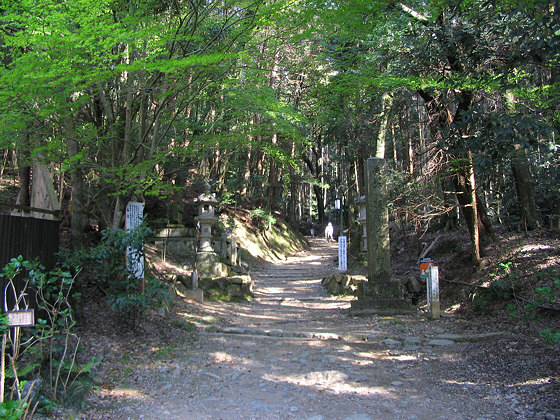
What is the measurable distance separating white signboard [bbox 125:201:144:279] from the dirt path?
1.11 m

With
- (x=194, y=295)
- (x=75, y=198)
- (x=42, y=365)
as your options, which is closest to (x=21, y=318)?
(x=42, y=365)

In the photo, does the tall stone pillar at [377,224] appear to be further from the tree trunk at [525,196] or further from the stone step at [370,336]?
the tree trunk at [525,196]

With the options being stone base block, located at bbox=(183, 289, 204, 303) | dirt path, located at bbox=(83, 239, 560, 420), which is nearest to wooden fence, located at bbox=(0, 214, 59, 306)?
dirt path, located at bbox=(83, 239, 560, 420)

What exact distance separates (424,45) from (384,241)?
166 inches

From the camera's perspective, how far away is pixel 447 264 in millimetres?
11164

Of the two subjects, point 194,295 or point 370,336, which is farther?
point 194,295

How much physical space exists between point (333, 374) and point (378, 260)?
4312 mm

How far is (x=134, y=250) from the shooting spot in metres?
6.76

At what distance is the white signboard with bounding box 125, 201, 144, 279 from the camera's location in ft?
20.0

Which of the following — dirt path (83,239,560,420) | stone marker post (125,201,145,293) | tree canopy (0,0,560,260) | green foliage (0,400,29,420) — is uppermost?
tree canopy (0,0,560,260)

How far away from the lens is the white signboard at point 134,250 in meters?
6.09

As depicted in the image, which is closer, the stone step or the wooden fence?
the wooden fence

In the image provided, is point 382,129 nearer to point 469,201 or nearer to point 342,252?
point 342,252

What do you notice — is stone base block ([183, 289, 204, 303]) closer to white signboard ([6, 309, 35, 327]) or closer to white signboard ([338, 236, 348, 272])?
white signboard ([338, 236, 348, 272])
